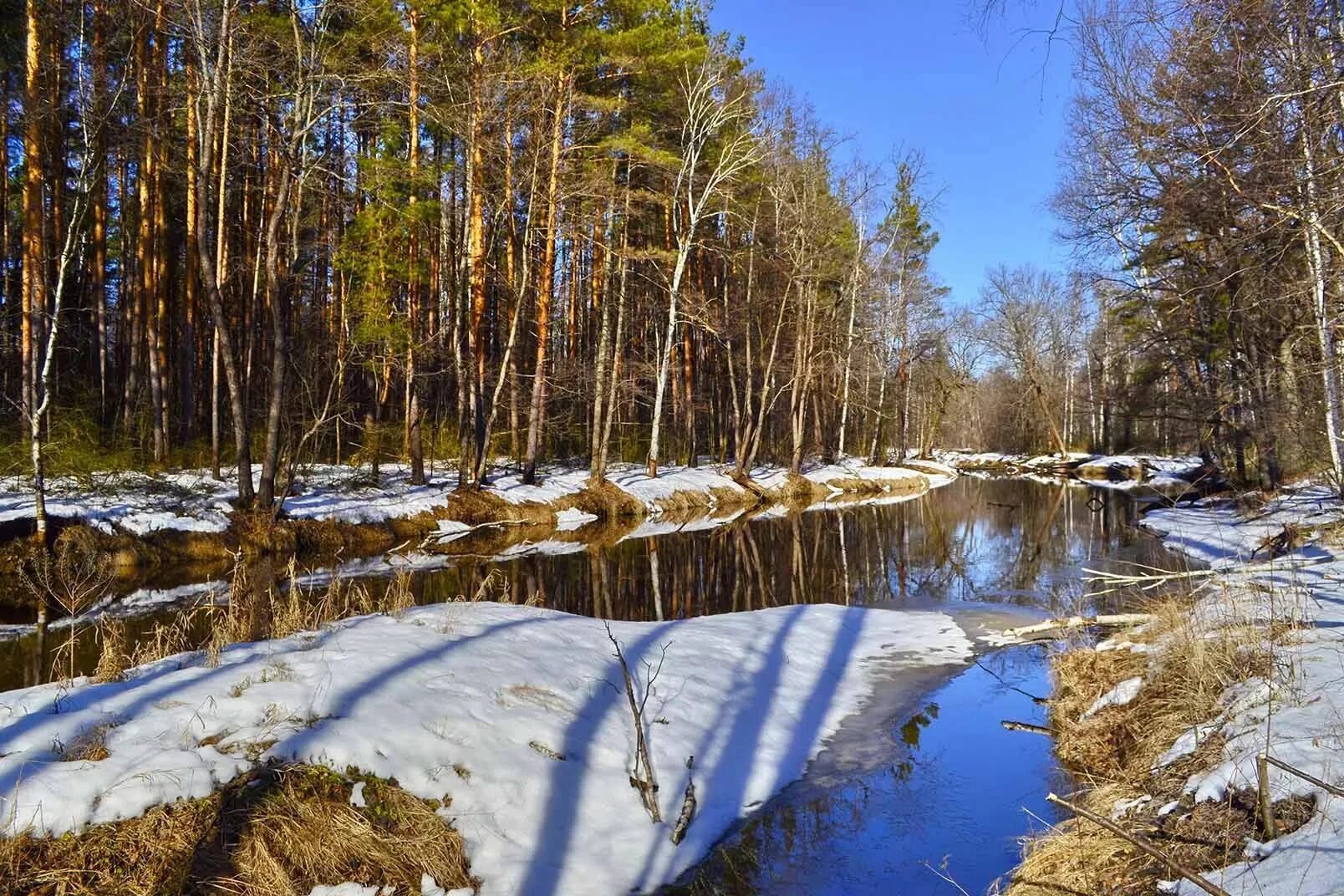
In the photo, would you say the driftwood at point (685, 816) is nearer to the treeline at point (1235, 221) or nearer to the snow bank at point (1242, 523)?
the treeline at point (1235, 221)

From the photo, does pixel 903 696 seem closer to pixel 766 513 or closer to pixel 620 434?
pixel 766 513

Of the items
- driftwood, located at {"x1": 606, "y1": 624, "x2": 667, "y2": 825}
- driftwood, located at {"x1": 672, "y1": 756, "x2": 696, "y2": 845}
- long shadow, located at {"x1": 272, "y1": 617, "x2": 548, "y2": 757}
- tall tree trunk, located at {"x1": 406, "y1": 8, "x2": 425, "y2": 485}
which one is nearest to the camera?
long shadow, located at {"x1": 272, "y1": 617, "x2": 548, "y2": 757}

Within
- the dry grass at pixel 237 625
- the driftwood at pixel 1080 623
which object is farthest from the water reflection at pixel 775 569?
the driftwood at pixel 1080 623

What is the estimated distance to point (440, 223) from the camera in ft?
68.8

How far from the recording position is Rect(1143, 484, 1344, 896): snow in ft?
10.1

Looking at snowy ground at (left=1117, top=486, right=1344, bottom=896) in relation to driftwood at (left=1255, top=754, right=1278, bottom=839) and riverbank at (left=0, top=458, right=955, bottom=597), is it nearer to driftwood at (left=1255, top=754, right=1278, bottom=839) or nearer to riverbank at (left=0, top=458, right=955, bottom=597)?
driftwood at (left=1255, top=754, right=1278, bottom=839)

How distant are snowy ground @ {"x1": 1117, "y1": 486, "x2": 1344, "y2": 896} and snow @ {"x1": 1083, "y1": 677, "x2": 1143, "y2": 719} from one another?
30 cm

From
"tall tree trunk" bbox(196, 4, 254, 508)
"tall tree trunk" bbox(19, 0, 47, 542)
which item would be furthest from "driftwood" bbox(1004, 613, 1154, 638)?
"tall tree trunk" bbox(19, 0, 47, 542)

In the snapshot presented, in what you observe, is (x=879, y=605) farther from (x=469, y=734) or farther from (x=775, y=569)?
(x=469, y=734)

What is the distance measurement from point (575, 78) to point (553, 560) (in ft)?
46.2

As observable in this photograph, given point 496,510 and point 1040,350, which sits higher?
point 1040,350

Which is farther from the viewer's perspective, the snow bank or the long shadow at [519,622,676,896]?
the snow bank

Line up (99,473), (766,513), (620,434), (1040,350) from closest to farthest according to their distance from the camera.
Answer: (99,473) → (766,513) → (620,434) → (1040,350)

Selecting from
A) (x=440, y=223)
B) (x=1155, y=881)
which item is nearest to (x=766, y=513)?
(x=440, y=223)
